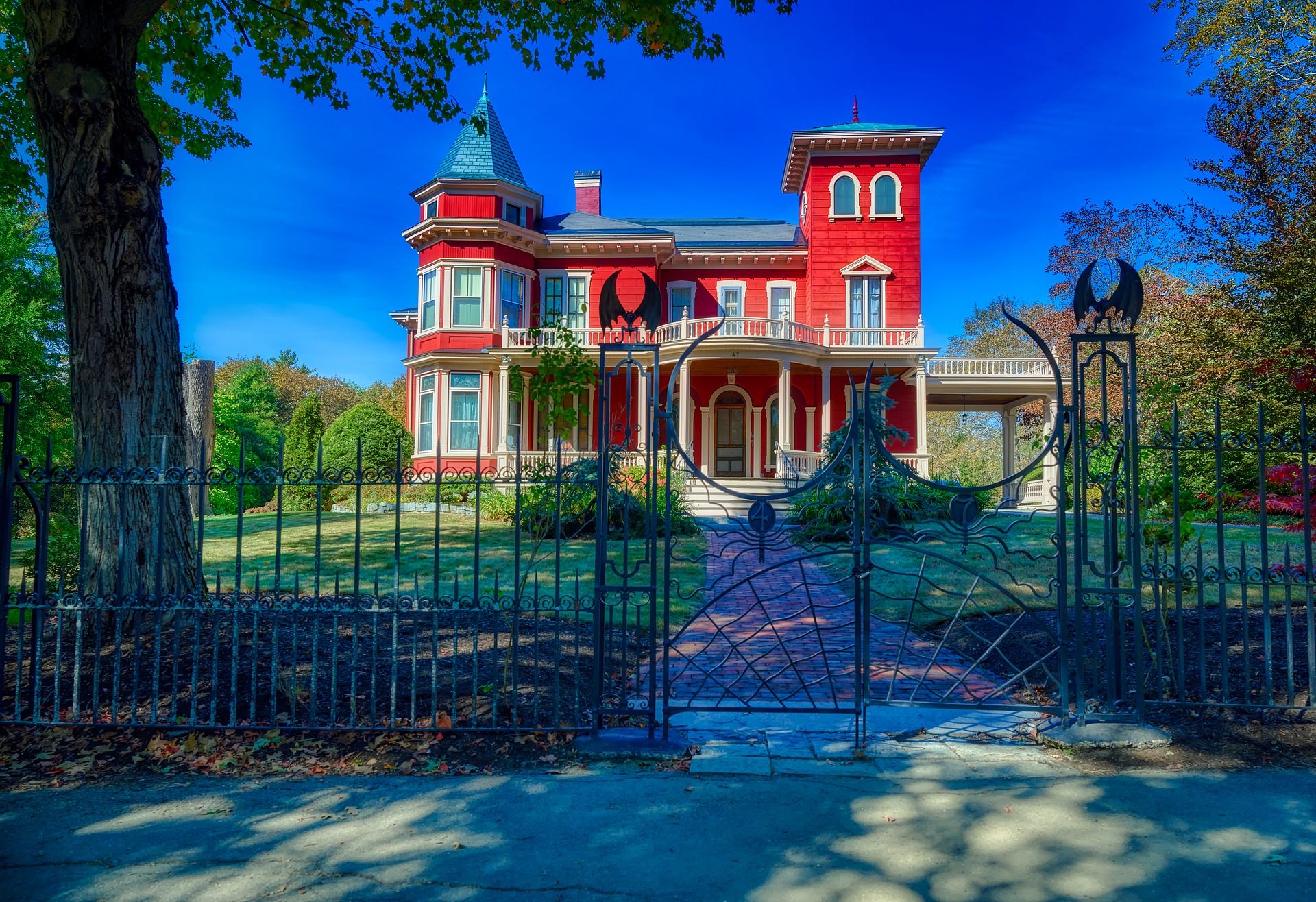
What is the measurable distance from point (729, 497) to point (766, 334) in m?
5.89

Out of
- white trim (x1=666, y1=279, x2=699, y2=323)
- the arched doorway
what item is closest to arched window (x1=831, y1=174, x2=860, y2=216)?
white trim (x1=666, y1=279, x2=699, y2=323)

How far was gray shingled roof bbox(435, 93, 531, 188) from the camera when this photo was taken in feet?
73.6

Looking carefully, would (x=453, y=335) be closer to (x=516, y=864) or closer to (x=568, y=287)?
(x=568, y=287)

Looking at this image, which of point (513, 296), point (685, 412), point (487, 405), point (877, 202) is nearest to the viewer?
point (685, 412)

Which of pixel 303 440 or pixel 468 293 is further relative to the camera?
pixel 303 440

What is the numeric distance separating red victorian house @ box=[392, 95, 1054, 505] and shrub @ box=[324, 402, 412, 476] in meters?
1.29

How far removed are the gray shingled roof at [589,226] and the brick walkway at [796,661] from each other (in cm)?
1608

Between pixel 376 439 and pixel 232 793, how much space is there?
18060mm

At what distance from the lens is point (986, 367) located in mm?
23250

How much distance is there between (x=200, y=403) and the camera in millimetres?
17719

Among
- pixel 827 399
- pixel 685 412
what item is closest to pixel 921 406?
pixel 827 399

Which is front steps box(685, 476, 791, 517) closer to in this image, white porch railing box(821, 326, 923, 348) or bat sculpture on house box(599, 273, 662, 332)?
white porch railing box(821, 326, 923, 348)

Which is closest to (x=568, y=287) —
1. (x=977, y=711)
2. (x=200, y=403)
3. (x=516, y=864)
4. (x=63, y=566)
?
(x=200, y=403)

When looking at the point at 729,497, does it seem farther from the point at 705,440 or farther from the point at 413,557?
the point at 413,557
